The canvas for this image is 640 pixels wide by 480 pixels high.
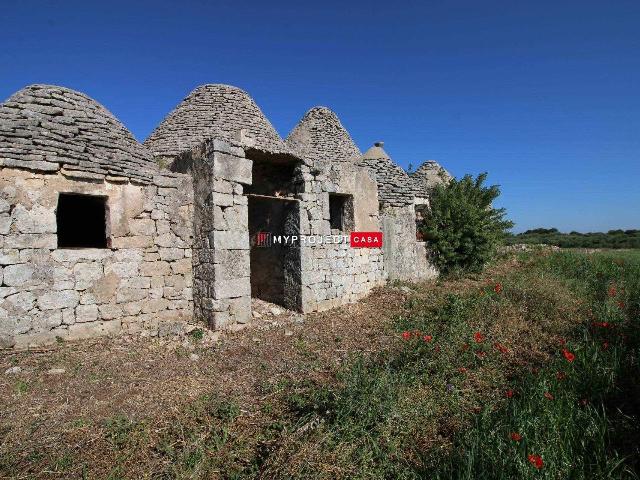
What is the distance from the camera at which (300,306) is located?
7590mm

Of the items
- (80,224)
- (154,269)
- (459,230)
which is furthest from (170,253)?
(459,230)

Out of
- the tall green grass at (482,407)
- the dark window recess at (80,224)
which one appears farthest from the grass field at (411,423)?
the dark window recess at (80,224)

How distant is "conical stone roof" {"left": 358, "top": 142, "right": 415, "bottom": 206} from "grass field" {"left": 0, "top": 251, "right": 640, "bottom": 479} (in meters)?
5.69

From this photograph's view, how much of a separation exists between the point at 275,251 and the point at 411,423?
240 inches

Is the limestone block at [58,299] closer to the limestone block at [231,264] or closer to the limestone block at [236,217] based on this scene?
the limestone block at [231,264]

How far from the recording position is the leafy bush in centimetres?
1060

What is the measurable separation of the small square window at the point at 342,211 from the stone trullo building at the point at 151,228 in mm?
41

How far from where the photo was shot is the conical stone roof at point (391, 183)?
10.2 meters

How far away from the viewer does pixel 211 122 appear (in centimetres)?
1108

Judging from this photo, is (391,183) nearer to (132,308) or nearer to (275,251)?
(275,251)

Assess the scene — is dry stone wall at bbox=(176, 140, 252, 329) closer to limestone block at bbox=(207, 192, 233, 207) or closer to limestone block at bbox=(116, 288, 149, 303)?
limestone block at bbox=(207, 192, 233, 207)

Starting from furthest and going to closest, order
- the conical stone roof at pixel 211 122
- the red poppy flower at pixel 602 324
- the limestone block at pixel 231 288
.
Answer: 1. the conical stone roof at pixel 211 122
2. the limestone block at pixel 231 288
3. the red poppy flower at pixel 602 324

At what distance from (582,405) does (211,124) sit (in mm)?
10917

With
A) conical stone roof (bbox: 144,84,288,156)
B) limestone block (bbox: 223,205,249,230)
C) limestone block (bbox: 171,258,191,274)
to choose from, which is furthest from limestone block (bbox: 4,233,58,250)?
conical stone roof (bbox: 144,84,288,156)
